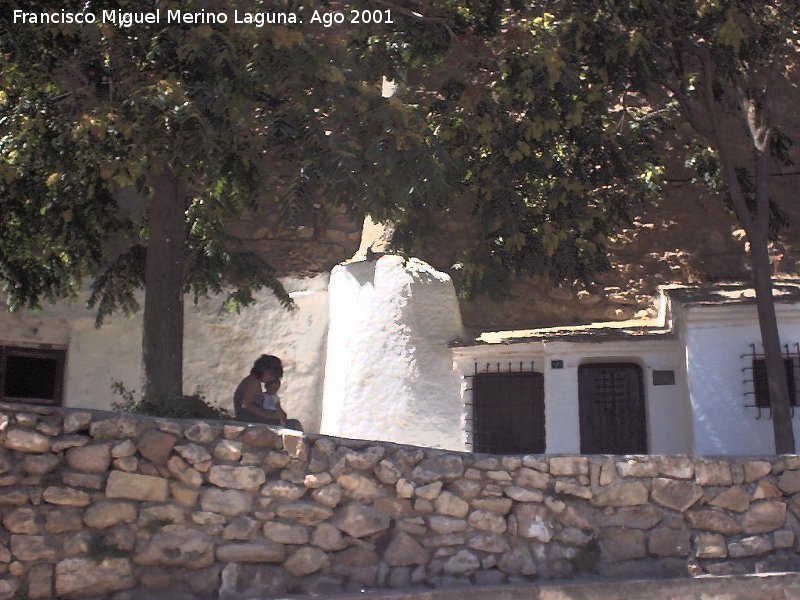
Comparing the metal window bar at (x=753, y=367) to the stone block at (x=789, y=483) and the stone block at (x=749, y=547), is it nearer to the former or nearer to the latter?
the stone block at (x=789, y=483)

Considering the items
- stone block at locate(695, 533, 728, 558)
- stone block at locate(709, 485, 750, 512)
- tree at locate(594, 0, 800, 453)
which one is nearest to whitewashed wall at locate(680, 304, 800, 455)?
tree at locate(594, 0, 800, 453)

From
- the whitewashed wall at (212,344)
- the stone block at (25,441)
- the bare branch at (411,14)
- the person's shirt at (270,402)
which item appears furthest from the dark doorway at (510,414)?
the stone block at (25,441)

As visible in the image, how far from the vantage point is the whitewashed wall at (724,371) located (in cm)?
934

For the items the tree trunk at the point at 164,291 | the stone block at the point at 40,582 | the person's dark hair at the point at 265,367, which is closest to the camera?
the stone block at the point at 40,582

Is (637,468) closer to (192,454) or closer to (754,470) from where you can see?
(754,470)

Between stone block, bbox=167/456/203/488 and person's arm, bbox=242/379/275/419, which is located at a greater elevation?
person's arm, bbox=242/379/275/419

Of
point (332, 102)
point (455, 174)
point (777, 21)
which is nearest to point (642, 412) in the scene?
point (455, 174)

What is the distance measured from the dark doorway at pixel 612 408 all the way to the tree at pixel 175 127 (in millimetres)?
3643

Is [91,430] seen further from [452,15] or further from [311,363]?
[311,363]

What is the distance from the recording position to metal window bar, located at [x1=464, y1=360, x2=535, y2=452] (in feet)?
34.8

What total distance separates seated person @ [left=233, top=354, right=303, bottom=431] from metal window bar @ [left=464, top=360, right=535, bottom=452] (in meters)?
2.86

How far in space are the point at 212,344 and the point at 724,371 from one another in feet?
19.3

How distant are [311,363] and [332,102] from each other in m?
5.28

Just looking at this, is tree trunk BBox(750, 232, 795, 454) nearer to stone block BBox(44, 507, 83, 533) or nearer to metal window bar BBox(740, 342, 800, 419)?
metal window bar BBox(740, 342, 800, 419)
